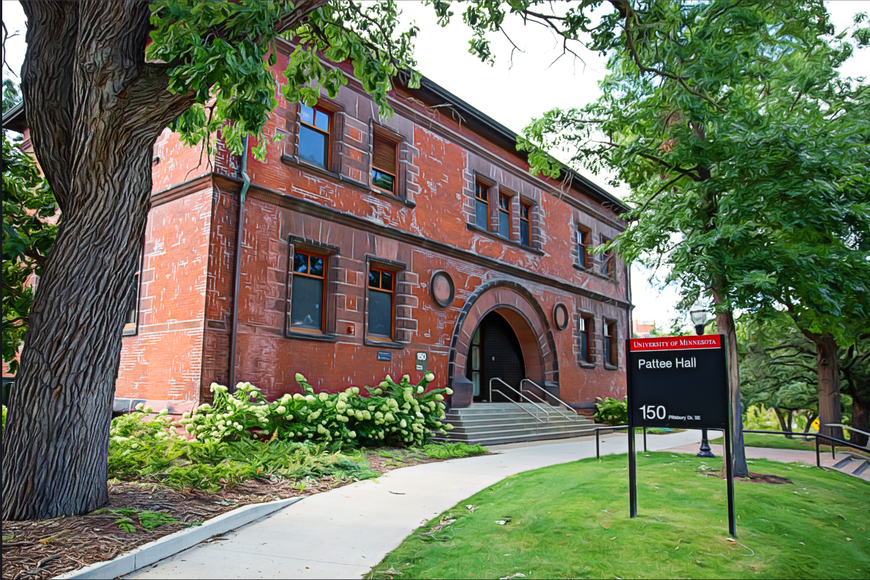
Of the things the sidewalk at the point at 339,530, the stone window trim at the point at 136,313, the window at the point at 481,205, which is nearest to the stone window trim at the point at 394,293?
the sidewalk at the point at 339,530

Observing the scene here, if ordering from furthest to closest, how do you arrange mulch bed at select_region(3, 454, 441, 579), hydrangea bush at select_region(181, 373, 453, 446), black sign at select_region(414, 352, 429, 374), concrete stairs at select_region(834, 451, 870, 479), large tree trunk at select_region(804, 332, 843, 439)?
1. large tree trunk at select_region(804, 332, 843, 439)
2. black sign at select_region(414, 352, 429, 374)
3. concrete stairs at select_region(834, 451, 870, 479)
4. hydrangea bush at select_region(181, 373, 453, 446)
5. mulch bed at select_region(3, 454, 441, 579)

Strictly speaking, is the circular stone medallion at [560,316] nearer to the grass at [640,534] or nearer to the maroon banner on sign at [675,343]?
the grass at [640,534]

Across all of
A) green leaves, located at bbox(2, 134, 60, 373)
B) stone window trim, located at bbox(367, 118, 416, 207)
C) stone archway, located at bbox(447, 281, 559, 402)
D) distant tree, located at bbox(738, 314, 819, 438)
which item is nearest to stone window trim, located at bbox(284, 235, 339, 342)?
stone window trim, located at bbox(367, 118, 416, 207)

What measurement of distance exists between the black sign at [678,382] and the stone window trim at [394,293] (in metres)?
7.53

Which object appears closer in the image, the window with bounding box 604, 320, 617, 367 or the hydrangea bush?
the hydrangea bush

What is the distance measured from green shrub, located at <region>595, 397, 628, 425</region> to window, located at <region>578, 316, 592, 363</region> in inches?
68.5

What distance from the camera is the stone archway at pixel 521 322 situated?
16156 millimetres

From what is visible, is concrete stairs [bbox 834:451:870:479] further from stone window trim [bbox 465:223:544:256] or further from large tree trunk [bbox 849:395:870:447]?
stone window trim [bbox 465:223:544:256]

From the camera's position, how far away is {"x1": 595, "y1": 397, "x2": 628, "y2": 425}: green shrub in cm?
2094

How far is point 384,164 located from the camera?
583 inches

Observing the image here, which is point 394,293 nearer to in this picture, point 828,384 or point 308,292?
point 308,292

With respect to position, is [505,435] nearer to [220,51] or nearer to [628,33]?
[628,33]

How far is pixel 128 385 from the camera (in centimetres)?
1177

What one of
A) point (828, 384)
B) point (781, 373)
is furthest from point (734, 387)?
point (781, 373)
